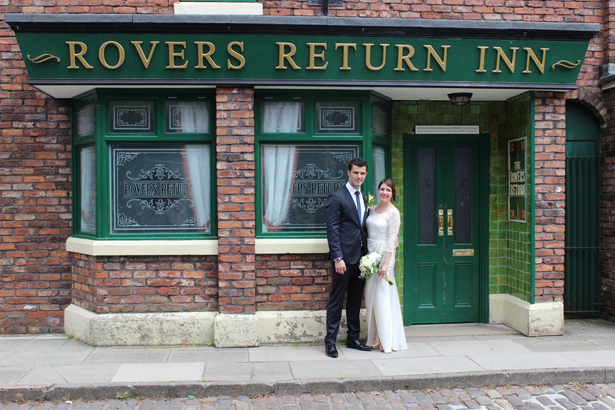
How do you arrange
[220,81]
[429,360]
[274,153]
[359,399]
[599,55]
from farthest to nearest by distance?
[599,55] → [274,153] → [220,81] → [429,360] → [359,399]

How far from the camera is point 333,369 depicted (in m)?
5.15

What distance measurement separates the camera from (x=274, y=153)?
6246mm

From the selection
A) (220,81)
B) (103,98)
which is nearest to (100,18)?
(103,98)

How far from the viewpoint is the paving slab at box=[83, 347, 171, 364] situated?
5410mm

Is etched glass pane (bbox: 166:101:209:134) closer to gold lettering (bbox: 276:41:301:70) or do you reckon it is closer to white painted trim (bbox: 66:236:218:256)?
gold lettering (bbox: 276:41:301:70)

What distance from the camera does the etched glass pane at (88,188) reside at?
6.28 meters

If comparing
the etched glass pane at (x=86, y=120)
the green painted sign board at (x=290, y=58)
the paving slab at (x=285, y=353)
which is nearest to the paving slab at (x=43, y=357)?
the paving slab at (x=285, y=353)

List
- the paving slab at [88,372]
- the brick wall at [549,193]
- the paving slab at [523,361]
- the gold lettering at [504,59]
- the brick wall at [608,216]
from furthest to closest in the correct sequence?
the brick wall at [608,216]
the brick wall at [549,193]
the gold lettering at [504,59]
the paving slab at [523,361]
the paving slab at [88,372]

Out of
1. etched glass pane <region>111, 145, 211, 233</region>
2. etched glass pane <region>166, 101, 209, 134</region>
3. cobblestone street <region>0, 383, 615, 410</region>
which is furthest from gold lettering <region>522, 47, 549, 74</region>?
etched glass pane <region>111, 145, 211, 233</region>

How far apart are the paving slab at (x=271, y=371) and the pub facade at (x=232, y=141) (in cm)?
73

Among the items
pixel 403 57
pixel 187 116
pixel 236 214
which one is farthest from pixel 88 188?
pixel 403 57

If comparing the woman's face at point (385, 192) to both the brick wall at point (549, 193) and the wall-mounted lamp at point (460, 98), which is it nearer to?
the wall-mounted lamp at point (460, 98)

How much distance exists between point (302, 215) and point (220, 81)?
186cm

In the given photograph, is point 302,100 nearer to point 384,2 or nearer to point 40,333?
point 384,2
